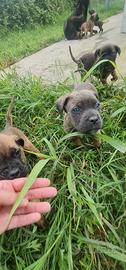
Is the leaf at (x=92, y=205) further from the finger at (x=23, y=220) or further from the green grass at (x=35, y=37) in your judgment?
the green grass at (x=35, y=37)

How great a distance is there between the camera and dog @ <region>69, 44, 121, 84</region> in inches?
136

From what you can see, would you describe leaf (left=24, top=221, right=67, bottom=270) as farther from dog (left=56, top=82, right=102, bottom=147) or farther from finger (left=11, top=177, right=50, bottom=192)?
dog (left=56, top=82, right=102, bottom=147)

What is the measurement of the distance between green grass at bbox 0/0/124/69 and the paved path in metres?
0.21

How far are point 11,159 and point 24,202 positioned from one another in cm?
31

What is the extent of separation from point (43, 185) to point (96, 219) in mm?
292

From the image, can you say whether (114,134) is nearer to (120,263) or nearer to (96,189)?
(96,189)

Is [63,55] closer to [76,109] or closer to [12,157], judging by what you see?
[76,109]

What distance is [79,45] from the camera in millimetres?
6902

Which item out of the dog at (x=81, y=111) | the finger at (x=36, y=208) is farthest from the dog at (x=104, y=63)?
the finger at (x=36, y=208)

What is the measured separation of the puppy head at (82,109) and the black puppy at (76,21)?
504cm

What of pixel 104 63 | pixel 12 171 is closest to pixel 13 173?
pixel 12 171

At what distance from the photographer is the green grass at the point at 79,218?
2100mm

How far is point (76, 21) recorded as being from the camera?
816cm

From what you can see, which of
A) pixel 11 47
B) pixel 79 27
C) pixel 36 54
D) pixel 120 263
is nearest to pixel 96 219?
pixel 120 263
